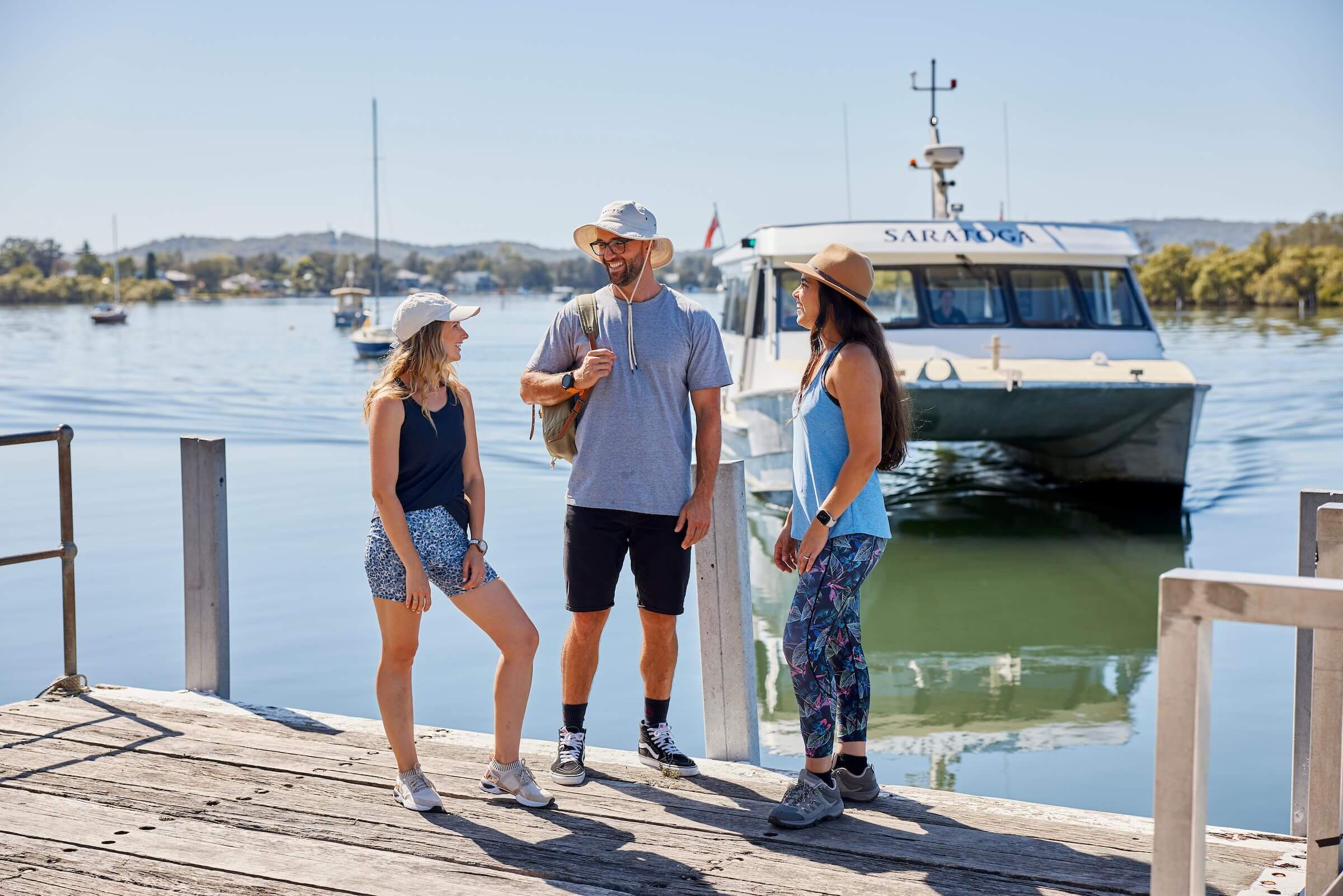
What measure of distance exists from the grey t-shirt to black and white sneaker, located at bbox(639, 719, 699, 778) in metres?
0.78

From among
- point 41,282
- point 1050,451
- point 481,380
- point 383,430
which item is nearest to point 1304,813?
point 383,430

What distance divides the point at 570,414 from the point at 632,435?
233 mm

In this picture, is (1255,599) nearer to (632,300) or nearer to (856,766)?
(856,766)

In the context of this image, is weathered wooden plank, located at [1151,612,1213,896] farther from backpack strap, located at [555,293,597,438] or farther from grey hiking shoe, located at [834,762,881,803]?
backpack strap, located at [555,293,597,438]

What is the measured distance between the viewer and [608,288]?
427cm

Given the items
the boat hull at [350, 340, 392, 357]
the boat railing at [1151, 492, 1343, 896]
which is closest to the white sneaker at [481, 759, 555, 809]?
the boat railing at [1151, 492, 1343, 896]

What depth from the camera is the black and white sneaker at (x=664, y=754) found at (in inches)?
171

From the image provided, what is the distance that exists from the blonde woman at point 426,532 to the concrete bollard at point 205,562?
1.47 metres

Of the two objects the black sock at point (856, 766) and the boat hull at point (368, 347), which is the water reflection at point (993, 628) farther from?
the boat hull at point (368, 347)

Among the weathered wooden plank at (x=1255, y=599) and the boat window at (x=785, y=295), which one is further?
the boat window at (x=785, y=295)

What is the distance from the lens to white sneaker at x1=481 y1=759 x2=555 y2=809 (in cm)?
401

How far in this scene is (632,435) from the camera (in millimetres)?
4203

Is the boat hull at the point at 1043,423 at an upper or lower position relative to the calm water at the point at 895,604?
upper

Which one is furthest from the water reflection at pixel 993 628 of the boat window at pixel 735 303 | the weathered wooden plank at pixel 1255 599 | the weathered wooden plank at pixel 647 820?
the weathered wooden plank at pixel 1255 599
